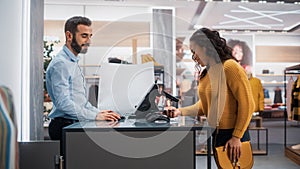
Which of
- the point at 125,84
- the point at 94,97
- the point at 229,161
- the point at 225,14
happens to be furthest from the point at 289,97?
the point at 125,84

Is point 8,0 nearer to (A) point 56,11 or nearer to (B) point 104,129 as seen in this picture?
(B) point 104,129

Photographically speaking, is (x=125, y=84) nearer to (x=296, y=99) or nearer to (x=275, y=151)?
(x=296, y=99)

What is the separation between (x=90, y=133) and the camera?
Result: 52.2 inches

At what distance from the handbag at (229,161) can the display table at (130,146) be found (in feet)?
0.94

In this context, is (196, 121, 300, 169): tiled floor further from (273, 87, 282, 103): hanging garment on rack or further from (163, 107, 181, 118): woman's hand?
(163, 107, 181, 118): woman's hand

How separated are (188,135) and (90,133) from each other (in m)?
0.43

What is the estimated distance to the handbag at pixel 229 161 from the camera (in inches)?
62.6

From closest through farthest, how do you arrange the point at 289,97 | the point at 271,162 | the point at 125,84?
the point at 125,84
the point at 271,162
the point at 289,97

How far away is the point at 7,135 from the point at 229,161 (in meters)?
1.09

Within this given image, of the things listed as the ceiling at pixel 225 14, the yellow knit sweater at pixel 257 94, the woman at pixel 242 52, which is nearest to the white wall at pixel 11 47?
the ceiling at pixel 225 14

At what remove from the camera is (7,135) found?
4.50ft

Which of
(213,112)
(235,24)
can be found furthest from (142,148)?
(235,24)

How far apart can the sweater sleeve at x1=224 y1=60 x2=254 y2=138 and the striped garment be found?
3.52 feet

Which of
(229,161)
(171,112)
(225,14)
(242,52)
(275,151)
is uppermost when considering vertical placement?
(225,14)
